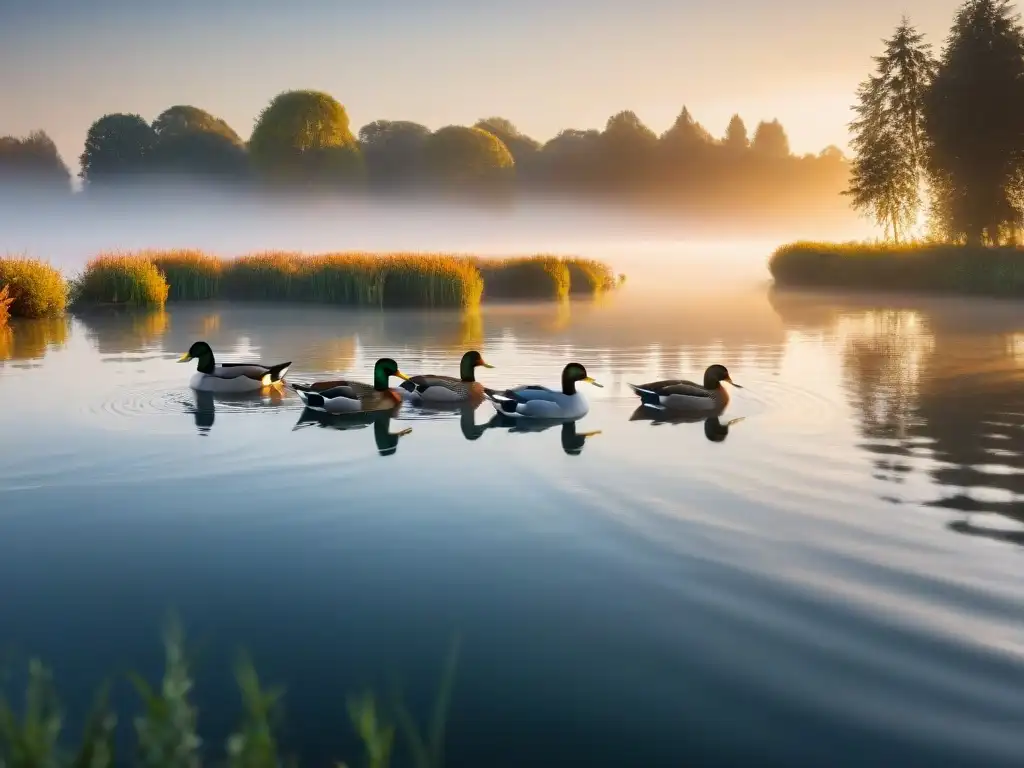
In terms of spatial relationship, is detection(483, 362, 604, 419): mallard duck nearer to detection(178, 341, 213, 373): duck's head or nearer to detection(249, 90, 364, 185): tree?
detection(178, 341, 213, 373): duck's head

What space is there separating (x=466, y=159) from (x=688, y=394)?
70222 millimetres

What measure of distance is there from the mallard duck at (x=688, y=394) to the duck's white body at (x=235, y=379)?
198 inches

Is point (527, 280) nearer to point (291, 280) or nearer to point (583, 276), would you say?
point (583, 276)

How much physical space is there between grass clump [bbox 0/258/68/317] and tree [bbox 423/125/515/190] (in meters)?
54.9

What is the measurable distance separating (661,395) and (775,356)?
6.82 meters

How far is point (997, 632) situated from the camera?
18.1ft

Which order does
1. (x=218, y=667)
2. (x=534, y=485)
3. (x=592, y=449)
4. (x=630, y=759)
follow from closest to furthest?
1. (x=630, y=759)
2. (x=218, y=667)
3. (x=534, y=485)
4. (x=592, y=449)

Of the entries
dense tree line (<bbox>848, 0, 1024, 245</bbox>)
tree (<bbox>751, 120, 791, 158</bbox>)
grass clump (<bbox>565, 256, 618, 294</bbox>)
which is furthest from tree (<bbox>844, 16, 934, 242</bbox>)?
tree (<bbox>751, 120, 791, 158</bbox>)

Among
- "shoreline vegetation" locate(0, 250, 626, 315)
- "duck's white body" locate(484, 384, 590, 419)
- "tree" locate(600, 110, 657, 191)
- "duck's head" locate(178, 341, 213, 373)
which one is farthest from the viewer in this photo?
"tree" locate(600, 110, 657, 191)

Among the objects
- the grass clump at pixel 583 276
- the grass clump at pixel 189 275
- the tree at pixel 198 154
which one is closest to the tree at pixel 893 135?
the grass clump at pixel 583 276

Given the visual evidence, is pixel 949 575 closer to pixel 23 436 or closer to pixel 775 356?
pixel 23 436

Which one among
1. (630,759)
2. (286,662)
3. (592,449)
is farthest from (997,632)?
(592,449)

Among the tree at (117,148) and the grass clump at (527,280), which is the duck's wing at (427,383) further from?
the tree at (117,148)

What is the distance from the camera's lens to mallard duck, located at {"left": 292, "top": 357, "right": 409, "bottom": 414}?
12.4 meters
